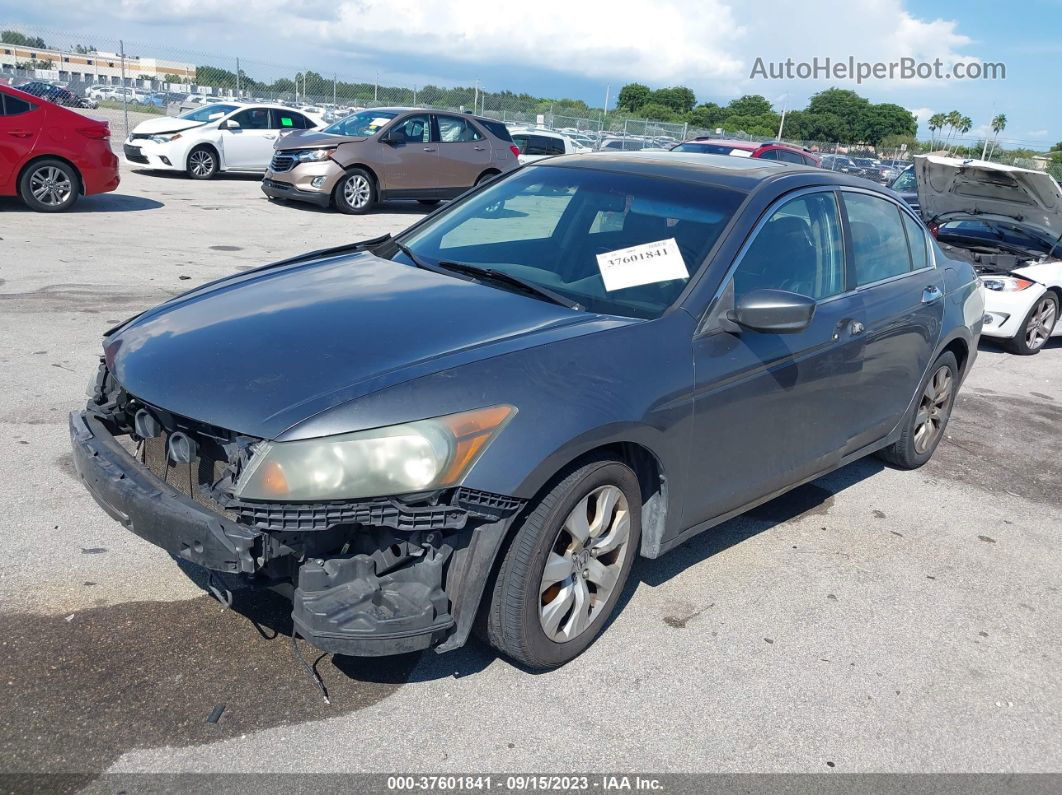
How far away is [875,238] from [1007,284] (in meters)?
5.17

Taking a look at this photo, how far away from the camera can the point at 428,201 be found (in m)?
16.6

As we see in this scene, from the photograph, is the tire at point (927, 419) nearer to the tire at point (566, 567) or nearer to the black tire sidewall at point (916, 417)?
the black tire sidewall at point (916, 417)

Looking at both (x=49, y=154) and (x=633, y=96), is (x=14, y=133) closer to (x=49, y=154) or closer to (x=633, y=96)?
(x=49, y=154)

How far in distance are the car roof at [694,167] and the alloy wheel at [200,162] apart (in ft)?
49.0

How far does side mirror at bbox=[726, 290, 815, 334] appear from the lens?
140 inches

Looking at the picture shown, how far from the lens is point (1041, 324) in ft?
30.9

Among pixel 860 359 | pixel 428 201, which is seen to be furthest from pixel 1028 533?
pixel 428 201

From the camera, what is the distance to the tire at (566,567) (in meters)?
3.02

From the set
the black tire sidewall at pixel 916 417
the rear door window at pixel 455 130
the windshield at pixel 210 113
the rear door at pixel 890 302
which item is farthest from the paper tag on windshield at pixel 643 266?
the windshield at pixel 210 113

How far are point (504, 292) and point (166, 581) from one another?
170 centimetres

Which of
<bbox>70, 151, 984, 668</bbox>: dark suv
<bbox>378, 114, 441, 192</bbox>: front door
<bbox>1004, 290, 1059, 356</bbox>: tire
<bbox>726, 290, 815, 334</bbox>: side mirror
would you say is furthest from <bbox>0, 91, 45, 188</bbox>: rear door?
<bbox>1004, 290, 1059, 356</bbox>: tire

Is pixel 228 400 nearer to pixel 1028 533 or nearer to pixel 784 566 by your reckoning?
pixel 784 566

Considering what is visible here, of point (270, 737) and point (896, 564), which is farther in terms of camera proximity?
point (896, 564)

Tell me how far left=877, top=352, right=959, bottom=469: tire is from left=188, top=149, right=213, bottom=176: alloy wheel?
15569mm
